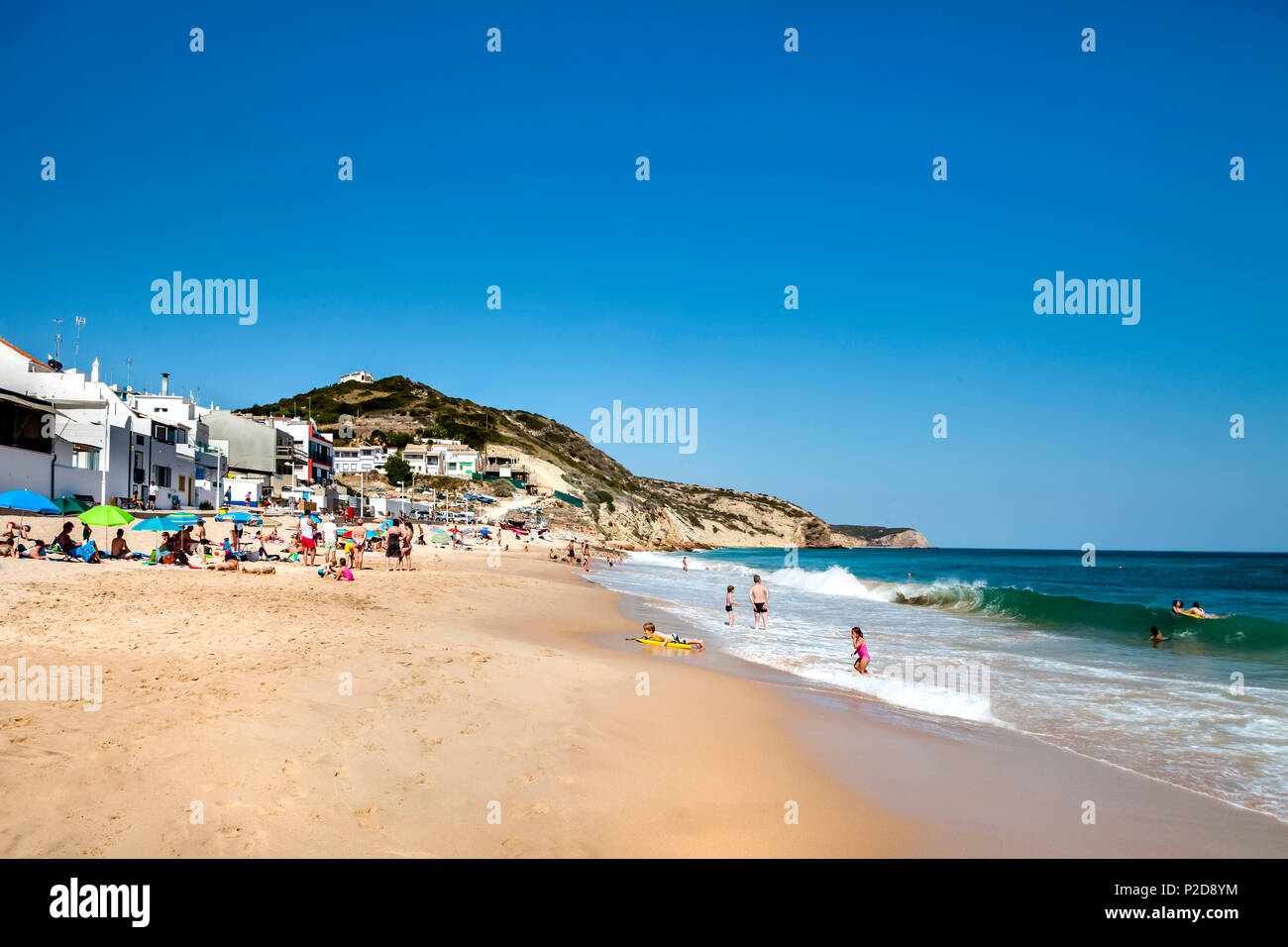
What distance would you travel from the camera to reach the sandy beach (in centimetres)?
422

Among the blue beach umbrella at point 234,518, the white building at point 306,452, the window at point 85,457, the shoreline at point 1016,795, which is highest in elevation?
the white building at point 306,452

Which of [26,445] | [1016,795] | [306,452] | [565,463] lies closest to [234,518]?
[26,445]

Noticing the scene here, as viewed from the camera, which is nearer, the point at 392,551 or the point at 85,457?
the point at 392,551

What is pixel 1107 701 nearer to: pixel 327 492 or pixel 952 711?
pixel 952 711

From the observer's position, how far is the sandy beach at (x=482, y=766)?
4219 millimetres

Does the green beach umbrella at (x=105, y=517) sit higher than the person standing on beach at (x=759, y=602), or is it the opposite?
the green beach umbrella at (x=105, y=517)

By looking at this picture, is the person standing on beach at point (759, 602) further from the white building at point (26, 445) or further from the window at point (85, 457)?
the window at point (85, 457)

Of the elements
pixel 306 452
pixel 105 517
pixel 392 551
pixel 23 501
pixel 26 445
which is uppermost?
pixel 306 452

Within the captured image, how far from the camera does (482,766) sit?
547cm

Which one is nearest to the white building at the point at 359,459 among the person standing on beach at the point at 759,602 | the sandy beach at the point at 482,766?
the person standing on beach at the point at 759,602

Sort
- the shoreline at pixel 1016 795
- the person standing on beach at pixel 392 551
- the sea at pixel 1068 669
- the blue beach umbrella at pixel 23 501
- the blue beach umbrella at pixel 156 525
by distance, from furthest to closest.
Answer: the person standing on beach at pixel 392 551, the blue beach umbrella at pixel 23 501, the blue beach umbrella at pixel 156 525, the sea at pixel 1068 669, the shoreline at pixel 1016 795

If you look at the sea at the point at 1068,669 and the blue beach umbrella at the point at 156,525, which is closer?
the sea at the point at 1068,669

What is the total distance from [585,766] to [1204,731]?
25.9 ft

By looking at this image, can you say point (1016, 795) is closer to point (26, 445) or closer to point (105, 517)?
point (105, 517)
